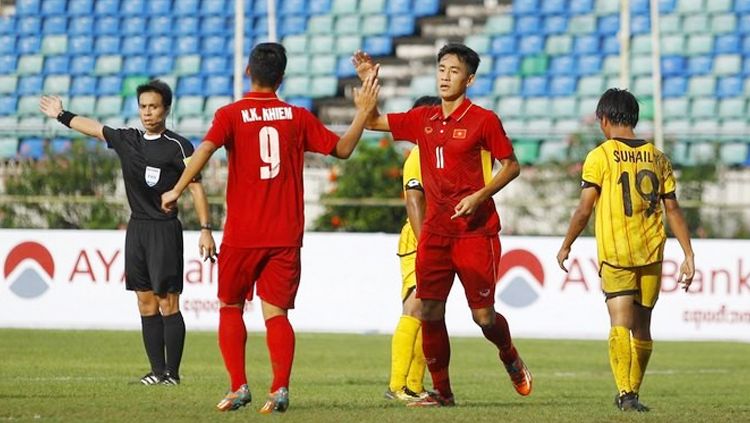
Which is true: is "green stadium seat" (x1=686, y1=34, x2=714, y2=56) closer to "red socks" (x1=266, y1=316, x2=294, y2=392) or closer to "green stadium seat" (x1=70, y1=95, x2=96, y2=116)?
"green stadium seat" (x1=70, y1=95, x2=96, y2=116)

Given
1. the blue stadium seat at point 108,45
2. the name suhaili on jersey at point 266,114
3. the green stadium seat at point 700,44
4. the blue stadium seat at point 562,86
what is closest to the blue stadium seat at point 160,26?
the blue stadium seat at point 108,45

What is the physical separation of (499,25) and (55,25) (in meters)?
8.64

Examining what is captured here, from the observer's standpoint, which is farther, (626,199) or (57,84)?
(57,84)

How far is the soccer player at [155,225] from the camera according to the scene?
1087 cm

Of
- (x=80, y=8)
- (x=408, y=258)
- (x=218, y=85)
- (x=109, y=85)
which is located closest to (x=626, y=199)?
(x=408, y=258)

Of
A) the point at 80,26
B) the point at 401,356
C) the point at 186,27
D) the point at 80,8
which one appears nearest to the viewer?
the point at 401,356

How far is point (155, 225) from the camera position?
11.0 metres

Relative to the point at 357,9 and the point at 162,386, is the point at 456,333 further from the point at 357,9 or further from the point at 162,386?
the point at 357,9

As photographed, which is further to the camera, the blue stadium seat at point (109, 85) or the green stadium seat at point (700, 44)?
the blue stadium seat at point (109, 85)

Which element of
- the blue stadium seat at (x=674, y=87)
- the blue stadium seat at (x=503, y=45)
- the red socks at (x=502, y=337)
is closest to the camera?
the red socks at (x=502, y=337)

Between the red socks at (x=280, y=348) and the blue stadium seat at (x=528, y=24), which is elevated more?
the blue stadium seat at (x=528, y=24)

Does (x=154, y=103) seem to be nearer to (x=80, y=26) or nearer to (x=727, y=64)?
(x=727, y=64)

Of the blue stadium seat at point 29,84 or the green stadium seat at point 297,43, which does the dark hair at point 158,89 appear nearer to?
the green stadium seat at point 297,43

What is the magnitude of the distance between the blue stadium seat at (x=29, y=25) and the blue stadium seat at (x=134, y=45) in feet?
5.73
